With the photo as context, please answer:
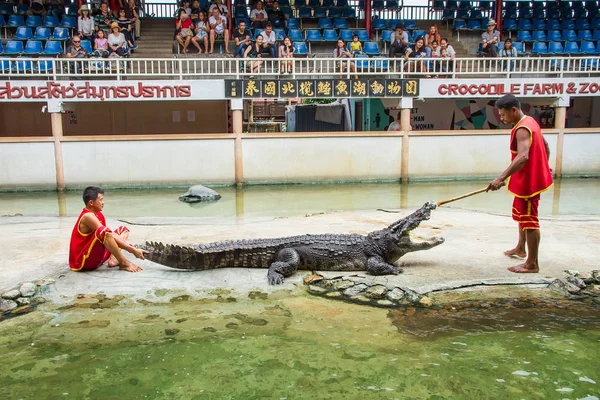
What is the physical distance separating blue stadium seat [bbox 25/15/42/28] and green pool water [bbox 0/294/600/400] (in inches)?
530

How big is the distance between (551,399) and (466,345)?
2.22ft

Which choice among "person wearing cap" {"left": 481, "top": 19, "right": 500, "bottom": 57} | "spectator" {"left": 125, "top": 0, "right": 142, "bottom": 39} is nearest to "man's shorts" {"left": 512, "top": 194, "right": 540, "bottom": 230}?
"person wearing cap" {"left": 481, "top": 19, "right": 500, "bottom": 57}

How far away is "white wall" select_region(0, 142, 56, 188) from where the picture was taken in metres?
11.1

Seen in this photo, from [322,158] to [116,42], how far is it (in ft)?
19.7

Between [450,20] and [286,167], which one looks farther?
[450,20]

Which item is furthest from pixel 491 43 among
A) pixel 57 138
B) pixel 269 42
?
pixel 57 138

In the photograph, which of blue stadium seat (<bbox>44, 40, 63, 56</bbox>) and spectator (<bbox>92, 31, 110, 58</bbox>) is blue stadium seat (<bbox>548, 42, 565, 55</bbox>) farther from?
blue stadium seat (<bbox>44, 40, 63, 56</bbox>)

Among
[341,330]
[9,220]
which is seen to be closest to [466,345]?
[341,330]

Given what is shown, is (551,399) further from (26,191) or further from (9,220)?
(26,191)

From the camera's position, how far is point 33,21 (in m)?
14.6

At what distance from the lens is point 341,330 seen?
137 inches

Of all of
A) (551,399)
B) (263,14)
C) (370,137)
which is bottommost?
(551,399)

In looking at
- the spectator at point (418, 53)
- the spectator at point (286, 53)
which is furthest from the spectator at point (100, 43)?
the spectator at point (418, 53)

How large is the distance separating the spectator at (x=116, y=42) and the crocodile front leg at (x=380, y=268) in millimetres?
10282
